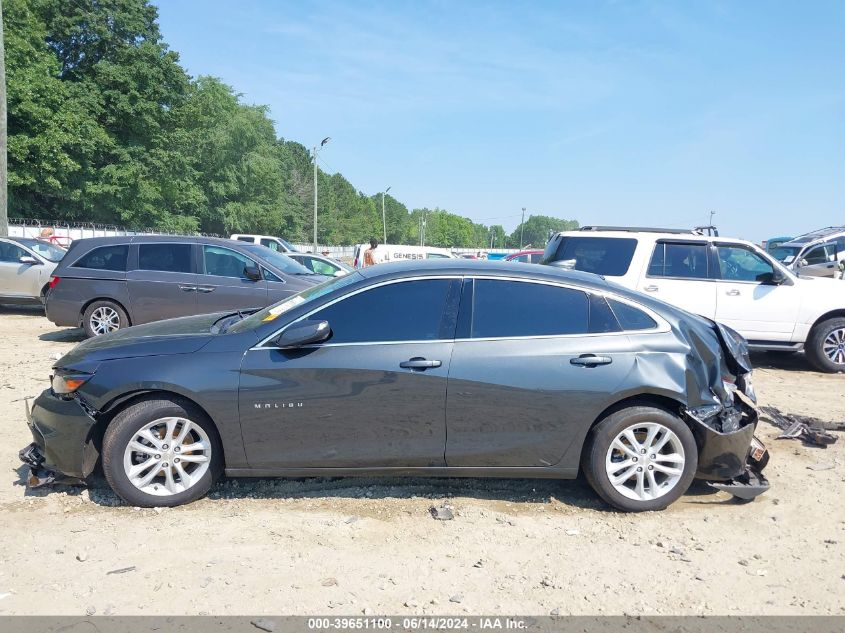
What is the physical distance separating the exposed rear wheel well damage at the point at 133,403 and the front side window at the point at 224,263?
5.58 metres

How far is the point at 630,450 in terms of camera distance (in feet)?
13.2

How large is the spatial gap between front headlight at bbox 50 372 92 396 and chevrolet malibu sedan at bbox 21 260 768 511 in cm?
1

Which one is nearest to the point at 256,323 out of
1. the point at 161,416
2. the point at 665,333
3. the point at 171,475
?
the point at 161,416

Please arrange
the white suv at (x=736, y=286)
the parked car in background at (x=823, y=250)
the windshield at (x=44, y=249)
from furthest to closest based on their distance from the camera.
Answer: the parked car in background at (x=823, y=250) < the windshield at (x=44, y=249) < the white suv at (x=736, y=286)

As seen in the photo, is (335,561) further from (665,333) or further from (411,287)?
(665,333)

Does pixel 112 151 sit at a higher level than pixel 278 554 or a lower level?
higher

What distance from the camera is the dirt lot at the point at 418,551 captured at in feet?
10.1

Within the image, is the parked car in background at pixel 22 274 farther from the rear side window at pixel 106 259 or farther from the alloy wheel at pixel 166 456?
the alloy wheel at pixel 166 456

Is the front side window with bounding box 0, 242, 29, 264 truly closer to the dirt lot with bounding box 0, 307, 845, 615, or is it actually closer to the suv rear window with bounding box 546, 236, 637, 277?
the dirt lot with bounding box 0, 307, 845, 615

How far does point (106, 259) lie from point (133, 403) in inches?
252

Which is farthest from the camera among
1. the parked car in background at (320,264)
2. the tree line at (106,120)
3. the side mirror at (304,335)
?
the tree line at (106,120)

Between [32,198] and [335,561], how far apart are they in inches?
1721

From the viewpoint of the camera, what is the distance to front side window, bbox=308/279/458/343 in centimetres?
400

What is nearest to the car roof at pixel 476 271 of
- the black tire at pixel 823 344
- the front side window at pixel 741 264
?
the front side window at pixel 741 264
